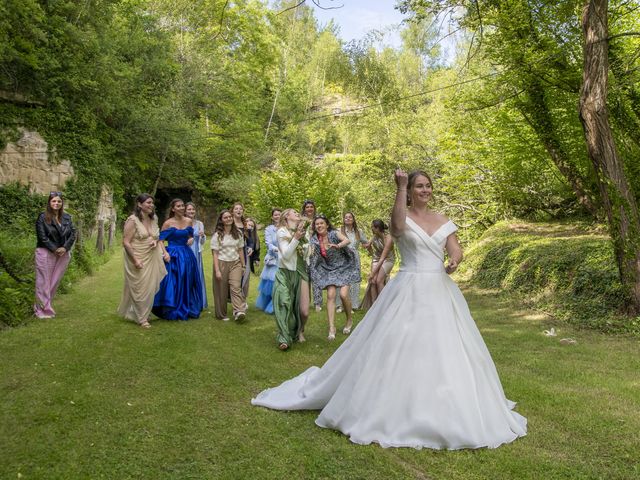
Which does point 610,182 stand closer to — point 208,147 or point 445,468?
point 445,468

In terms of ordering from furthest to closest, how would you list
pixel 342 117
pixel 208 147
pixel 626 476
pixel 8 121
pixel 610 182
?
pixel 342 117
pixel 208 147
pixel 8 121
pixel 610 182
pixel 626 476

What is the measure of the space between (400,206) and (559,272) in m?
9.11

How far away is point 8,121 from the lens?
19.7 m

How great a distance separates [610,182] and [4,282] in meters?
10.5

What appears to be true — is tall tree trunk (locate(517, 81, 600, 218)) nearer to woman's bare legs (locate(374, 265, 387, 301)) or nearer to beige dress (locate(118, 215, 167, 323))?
woman's bare legs (locate(374, 265, 387, 301))

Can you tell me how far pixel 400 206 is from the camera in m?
4.78

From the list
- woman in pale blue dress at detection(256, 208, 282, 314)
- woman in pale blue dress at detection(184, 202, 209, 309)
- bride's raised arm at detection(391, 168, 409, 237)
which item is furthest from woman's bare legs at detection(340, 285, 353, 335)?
bride's raised arm at detection(391, 168, 409, 237)

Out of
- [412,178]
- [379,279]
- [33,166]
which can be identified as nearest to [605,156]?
[379,279]

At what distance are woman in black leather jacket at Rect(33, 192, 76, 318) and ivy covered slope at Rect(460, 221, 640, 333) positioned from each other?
9412mm

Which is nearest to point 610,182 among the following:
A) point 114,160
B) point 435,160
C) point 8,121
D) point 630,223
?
point 630,223

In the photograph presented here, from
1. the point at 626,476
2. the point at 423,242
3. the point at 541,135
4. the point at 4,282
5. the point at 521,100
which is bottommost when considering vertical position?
the point at 626,476

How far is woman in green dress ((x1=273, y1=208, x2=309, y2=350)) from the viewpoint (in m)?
8.08

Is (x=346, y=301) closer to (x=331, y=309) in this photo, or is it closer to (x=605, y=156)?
(x=331, y=309)

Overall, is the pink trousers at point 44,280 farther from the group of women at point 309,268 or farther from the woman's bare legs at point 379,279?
the woman's bare legs at point 379,279
